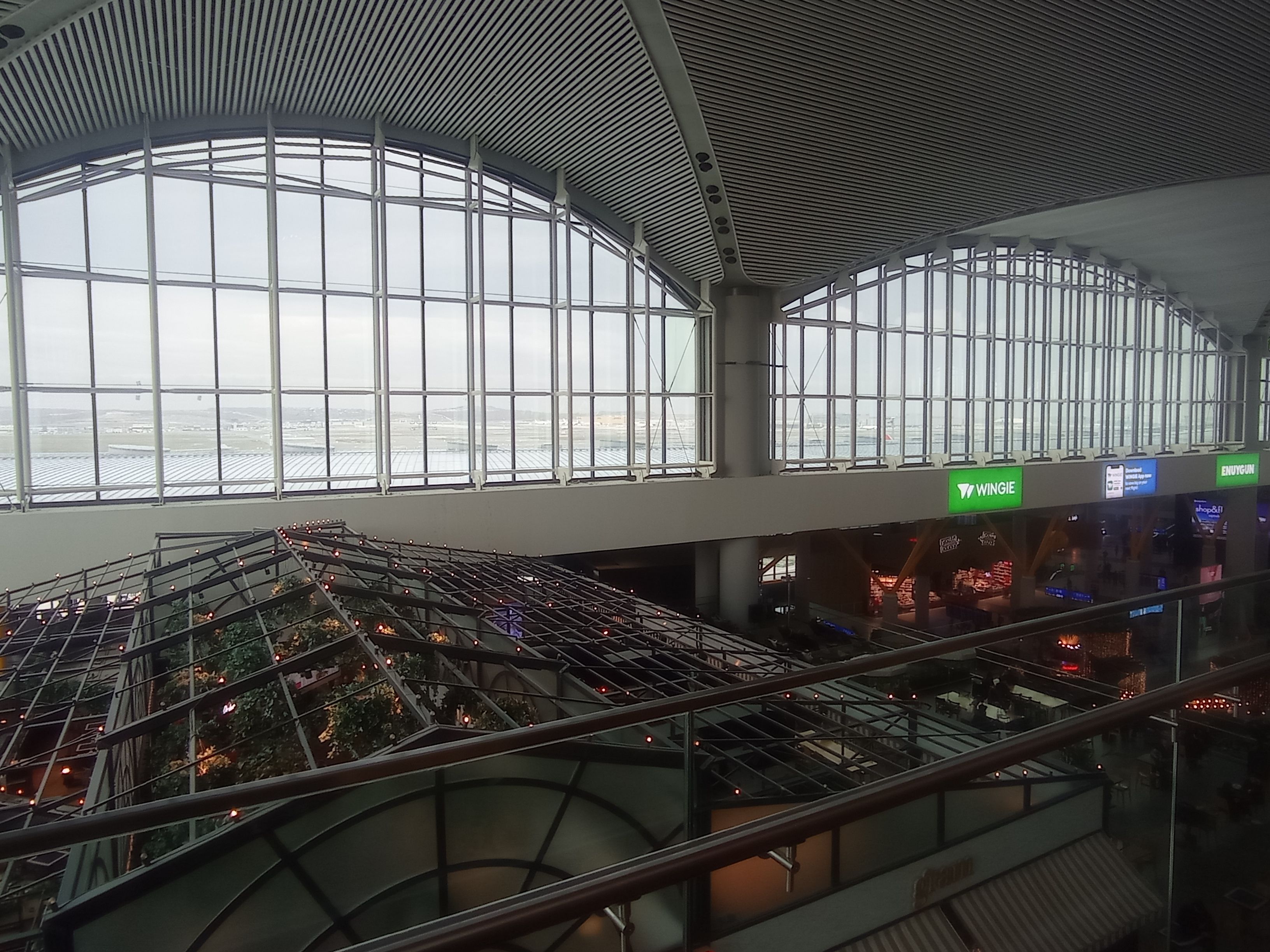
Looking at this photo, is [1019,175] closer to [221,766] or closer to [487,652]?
[487,652]

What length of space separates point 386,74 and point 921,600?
1831 cm

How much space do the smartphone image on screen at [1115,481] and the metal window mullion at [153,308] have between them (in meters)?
25.2

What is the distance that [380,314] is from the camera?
573 inches

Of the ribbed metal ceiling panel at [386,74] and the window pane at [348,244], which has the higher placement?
the ribbed metal ceiling panel at [386,74]

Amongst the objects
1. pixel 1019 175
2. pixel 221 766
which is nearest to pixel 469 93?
pixel 1019 175

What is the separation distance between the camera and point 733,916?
170 cm

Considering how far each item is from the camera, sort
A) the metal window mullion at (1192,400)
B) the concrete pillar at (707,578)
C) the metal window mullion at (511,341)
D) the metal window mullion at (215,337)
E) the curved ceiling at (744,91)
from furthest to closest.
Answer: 1. the metal window mullion at (1192,400)
2. the concrete pillar at (707,578)
3. the metal window mullion at (511,341)
4. the metal window mullion at (215,337)
5. the curved ceiling at (744,91)

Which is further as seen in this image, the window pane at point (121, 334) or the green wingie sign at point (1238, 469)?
the green wingie sign at point (1238, 469)

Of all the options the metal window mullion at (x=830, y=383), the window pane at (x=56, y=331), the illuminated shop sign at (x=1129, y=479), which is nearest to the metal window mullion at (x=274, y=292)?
the window pane at (x=56, y=331)

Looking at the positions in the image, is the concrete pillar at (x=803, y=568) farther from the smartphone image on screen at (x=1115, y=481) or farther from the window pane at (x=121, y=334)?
the window pane at (x=121, y=334)

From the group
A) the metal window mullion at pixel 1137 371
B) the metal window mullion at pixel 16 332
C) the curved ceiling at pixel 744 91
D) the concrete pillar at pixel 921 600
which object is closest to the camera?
the curved ceiling at pixel 744 91

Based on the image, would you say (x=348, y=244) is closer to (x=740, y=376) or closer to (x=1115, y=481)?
(x=740, y=376)

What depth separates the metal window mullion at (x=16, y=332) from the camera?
12.1m

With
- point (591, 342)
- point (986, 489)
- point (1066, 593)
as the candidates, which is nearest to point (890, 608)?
point (986, 489)
